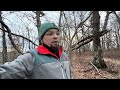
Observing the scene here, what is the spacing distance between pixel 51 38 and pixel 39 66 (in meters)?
0.23

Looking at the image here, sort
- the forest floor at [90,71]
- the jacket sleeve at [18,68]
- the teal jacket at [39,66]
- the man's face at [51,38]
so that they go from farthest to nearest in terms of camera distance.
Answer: the forest floor at [90,71] < the man's face at [51,38] < the teal jacket at [39,66] < the jacket sleeve at [18,68]

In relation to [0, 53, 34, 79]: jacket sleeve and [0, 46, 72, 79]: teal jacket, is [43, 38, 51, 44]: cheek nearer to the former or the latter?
[0, 46, 72, 79]: teal jacket

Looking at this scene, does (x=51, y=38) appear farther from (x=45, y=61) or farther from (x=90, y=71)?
(x=90, y=71)

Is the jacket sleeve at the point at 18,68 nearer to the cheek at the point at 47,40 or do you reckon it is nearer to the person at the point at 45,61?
the person at the point at 45,61

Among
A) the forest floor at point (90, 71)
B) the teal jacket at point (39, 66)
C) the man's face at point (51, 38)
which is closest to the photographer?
the teal jacket at point (39, 66)

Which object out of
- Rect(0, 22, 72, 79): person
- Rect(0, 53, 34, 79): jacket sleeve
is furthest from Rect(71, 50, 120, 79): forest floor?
Rect(0, 53, 34, 79): jacket sleeve

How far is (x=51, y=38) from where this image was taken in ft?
5.50

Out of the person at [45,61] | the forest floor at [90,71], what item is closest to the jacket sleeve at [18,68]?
the person at [45,61]

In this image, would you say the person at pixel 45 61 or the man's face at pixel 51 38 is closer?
the person at pixel 45 61

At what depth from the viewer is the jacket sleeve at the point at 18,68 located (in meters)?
1.25
